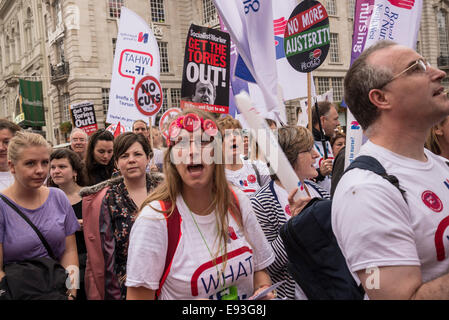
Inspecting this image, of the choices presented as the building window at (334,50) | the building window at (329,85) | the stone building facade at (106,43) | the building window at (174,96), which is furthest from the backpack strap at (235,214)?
the building window at (174,96)

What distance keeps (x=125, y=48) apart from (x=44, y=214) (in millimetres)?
5628

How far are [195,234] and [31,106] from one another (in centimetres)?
1414

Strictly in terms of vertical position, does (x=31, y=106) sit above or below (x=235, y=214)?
above

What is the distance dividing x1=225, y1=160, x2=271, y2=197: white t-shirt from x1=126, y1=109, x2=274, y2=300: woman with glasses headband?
6.14 feet

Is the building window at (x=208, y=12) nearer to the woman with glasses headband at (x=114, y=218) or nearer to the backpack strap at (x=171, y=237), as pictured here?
the woman with glasses headband at (x=114, y=218)

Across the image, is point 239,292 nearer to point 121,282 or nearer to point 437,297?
point 437,297

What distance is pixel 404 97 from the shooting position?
1708mm

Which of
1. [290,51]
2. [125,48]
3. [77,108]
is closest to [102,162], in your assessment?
[290,51]

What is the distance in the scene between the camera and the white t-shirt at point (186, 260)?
6.36 ft

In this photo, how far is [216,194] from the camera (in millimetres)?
2217

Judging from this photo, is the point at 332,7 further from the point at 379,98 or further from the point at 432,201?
the point at 432,201

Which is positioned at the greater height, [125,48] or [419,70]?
[125,48]

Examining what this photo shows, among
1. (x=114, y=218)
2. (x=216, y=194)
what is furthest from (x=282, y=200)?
(x=114, y=218)

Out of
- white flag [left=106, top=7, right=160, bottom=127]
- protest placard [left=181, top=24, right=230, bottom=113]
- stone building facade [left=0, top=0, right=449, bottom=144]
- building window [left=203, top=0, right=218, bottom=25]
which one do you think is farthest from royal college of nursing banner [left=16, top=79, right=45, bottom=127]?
building window [left=203, top=0, right=218, bottom=25]
